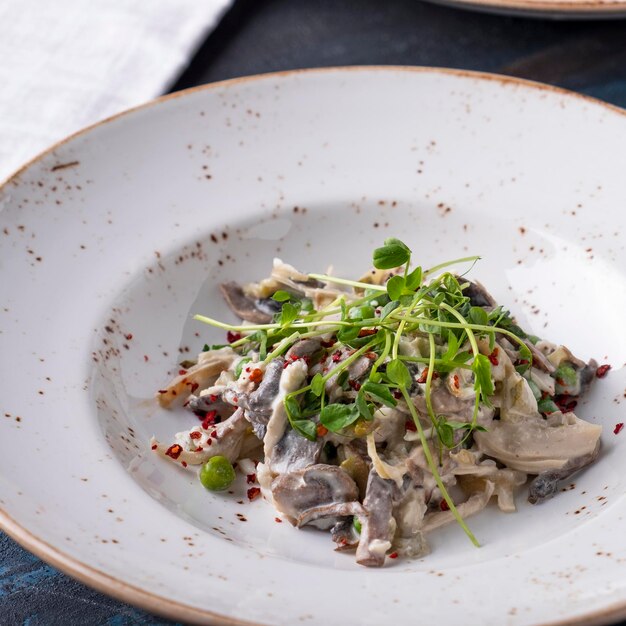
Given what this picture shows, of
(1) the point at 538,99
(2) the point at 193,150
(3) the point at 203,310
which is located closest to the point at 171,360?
(3) the point at 203,310

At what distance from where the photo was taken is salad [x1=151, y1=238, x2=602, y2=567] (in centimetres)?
305

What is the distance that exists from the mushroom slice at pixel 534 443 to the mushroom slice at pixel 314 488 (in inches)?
20.5

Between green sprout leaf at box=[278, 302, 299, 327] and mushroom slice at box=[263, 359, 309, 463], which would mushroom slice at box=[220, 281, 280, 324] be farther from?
mushroom slice at box=[263, 359, 309, 463]

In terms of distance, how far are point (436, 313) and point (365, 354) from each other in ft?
1.01

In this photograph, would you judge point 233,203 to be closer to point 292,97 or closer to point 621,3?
point 292,97

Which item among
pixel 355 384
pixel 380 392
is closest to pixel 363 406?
pixel 380 392

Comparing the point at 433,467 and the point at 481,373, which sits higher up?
→ the point at 481,373

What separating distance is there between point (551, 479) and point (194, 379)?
1442mm

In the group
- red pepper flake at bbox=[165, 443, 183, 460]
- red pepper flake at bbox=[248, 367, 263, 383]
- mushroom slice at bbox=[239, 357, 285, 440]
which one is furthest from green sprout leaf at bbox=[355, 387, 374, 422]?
red pepper flake at bbox=[165, 443, 183, 460]

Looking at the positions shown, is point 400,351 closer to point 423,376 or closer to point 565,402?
point 423,376

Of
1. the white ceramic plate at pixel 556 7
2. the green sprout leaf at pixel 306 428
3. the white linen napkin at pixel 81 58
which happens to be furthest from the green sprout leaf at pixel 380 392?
the white linen napkin at pixel 81 58

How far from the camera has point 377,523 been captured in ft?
9.64

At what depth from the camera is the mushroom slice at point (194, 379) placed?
3676 mm

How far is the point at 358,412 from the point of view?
307 cm
